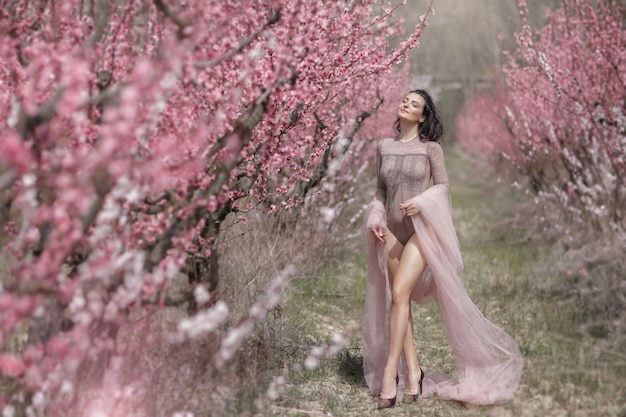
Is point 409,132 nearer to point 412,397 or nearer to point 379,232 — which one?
point 379,232

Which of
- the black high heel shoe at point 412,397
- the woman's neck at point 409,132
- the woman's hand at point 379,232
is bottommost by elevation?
the black high heel shoe at point 412,397

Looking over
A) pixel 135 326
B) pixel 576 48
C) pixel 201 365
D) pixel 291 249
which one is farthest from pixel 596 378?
pixel 576 48

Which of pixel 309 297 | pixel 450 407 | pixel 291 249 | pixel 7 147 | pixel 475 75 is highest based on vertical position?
pixel 475 75

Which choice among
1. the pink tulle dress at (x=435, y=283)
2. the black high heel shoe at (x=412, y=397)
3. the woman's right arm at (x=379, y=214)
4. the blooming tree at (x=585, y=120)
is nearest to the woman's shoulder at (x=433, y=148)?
the pink tulle dress at (x=435, y=283)

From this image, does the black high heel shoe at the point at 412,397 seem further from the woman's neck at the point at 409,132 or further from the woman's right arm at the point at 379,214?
the woman's neck at the point at 409,132

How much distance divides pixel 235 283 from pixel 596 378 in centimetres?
231

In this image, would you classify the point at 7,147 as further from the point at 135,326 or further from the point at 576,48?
the point at 576,48

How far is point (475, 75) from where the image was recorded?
156ft

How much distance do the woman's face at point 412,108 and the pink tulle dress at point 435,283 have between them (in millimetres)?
147

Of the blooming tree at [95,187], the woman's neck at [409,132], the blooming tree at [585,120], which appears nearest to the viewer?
the blooming tree at [95,187]

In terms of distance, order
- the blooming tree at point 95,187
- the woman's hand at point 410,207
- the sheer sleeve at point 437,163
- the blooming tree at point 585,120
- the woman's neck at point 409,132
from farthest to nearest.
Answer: the blooming tree at point 585,120 → the woman's neck at point 409,132 → the sheer sleeve at point 437,163 → the woman's hand at point 410,207 → the blooming tree at point 95,187

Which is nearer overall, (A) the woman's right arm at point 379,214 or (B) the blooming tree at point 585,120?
(A) the woman's right arm at point 379,214

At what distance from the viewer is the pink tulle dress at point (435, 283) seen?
13.2ft

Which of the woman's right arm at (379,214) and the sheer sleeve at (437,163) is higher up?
the sheer sleeve at (437,163)
